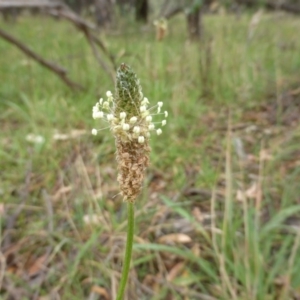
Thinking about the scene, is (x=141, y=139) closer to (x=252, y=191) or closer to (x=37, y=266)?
(x=37, y=266)

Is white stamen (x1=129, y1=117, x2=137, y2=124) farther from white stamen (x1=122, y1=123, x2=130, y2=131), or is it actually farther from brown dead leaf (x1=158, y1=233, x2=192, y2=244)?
brown dead leaf (x1=158, y1=233, x2=192, y2=244)

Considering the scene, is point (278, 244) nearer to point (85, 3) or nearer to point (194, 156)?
point (194, 156)

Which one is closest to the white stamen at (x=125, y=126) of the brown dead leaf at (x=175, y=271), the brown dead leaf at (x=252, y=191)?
the brown dead leaf at (x=175, y=271)

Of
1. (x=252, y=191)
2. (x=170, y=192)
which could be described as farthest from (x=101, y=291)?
(x=252, y=191)

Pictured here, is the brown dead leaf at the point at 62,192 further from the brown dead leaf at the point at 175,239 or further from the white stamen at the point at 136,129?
the white stamen at the point at 136,129

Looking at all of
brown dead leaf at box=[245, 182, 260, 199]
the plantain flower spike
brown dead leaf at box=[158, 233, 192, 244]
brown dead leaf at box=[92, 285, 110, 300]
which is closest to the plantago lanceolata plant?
the plantain flower spike

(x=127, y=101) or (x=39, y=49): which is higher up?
Answer: (x=39, y=49)

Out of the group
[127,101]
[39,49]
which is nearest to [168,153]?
[127,101]
